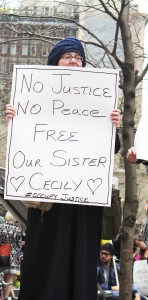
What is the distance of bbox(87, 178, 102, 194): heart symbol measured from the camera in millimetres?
3213

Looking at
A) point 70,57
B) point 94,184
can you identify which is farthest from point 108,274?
point 70,57

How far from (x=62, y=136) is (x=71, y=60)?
1.60 feet

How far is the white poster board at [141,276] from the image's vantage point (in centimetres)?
714

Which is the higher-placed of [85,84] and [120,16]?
[120,16]

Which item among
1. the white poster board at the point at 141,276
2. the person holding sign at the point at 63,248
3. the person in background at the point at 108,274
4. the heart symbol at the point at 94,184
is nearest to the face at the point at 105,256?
the person in background at the point at 108,274

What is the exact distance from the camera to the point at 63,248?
129 inches

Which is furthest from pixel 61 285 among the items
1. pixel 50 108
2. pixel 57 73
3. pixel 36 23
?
pixel 36 23

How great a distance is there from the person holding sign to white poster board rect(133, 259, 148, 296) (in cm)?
389

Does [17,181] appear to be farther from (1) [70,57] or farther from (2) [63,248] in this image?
(1) [70,57]

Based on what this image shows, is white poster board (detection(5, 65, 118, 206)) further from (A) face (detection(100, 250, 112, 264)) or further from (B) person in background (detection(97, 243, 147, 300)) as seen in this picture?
(A) face (detection(100, 250, 112, 264))

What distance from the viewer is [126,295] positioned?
5879mm

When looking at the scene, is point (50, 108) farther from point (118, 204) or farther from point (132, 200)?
point (132, 200)

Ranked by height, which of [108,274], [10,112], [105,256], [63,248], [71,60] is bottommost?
[108,274]

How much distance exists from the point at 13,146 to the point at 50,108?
1.04 feet
